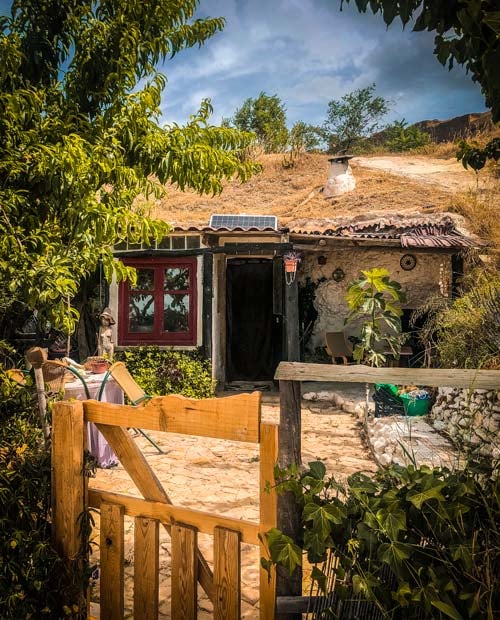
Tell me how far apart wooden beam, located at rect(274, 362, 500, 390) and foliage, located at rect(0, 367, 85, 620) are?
4.05ft

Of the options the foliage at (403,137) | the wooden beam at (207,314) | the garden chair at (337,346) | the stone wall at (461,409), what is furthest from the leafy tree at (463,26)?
the foliage at (403,137)

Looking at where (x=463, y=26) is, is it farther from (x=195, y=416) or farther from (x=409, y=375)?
(x=195, y=416)

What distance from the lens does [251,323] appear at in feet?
33.9

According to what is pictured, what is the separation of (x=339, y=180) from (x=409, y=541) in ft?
50.0

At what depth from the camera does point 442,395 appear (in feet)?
20.2

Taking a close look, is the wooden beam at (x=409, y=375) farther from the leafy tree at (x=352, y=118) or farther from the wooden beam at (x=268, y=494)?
the leafy tree at (x=352, y=118)

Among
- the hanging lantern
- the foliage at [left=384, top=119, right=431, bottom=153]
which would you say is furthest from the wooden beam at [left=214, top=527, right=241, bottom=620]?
the foliage at [left=384, top=119, right=431, bottom=153]

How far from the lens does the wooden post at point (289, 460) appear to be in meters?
1.68

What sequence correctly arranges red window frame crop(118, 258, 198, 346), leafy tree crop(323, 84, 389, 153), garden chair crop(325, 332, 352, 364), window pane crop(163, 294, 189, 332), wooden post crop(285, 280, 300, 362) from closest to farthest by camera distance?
wooden post crop(285, 280, 300, 362), red window frame crop(118, 258, 198, 346), window pane crop(163, 294, 189, 332), garden chair crop(325, 332, 352, 364), leafy tree crop(323, 84, 389, 153)

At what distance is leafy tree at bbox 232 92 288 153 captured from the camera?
78.3ft

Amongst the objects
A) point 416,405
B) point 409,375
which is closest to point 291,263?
point 416,405

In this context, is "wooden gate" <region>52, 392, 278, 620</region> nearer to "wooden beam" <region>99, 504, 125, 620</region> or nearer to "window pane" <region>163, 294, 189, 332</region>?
"wooden beam" <region>99, 504, 125, 620</region>

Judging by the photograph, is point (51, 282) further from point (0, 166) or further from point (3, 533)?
point (3, 533)

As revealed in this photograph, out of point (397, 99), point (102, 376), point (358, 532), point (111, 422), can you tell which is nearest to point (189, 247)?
point (102, 376)
